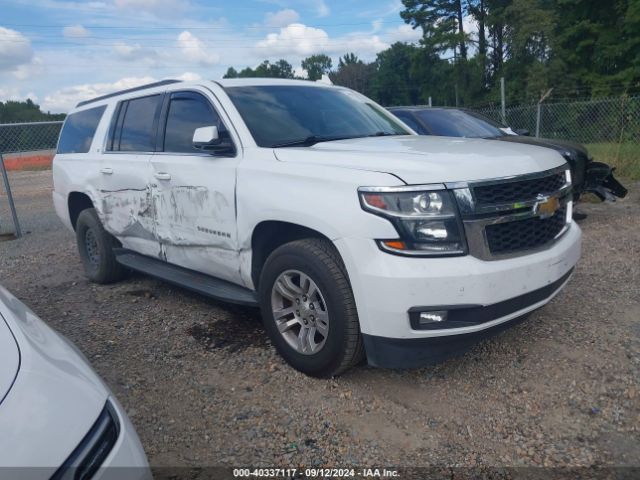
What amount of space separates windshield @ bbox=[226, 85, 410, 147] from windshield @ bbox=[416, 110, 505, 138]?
297cm

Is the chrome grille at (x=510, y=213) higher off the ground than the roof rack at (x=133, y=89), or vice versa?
the roof rack at (x=133, y=89)

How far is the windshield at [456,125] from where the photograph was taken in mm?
7262

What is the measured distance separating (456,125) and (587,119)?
789cm

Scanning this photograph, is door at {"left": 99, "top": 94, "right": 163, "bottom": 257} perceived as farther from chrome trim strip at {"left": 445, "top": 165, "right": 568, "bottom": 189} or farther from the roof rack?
chrome trim strip at {"left": 445, "top": 165, "right": 568, "bottom": 189}

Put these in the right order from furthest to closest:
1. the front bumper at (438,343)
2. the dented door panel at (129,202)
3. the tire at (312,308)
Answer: the dented door panel at (129,202), the tire at (312,308), the front bumper at (438,343)

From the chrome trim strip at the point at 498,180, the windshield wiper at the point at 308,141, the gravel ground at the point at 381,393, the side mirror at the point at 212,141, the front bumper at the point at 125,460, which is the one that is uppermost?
the side mirror at the point at 212,141

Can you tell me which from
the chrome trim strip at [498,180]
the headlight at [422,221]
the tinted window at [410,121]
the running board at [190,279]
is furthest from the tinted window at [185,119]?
the tinted window at [410,121]

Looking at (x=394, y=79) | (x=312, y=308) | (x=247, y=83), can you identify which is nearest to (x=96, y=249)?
(x=247, y=83)

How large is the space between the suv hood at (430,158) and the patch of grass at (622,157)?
864 centimetres

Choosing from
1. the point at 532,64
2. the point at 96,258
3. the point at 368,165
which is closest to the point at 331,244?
the point at 368,165

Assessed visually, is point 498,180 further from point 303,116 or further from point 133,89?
point 133,89

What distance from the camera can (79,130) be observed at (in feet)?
18.7

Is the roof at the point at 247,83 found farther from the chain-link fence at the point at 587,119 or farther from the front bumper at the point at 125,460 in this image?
the chain-link fence at the point at 587,119

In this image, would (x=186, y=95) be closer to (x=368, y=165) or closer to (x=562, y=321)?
(x=368, y=165)
